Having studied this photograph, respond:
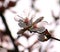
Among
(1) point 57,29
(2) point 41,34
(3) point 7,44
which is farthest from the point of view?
Answer: (1) point 57,29

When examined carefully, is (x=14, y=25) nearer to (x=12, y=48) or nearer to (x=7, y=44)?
(x=7, y=44)

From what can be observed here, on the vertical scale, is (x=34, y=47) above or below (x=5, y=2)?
below

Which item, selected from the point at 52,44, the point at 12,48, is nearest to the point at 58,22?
the point at 52,44

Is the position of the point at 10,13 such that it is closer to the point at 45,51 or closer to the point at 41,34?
the point at 45,51

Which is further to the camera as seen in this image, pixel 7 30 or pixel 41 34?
pixel 7 30

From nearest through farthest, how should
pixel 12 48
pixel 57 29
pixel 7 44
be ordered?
pixel 12 48 < pixel 7 44 < pixel 57 29

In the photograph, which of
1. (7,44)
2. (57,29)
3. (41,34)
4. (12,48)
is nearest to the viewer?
(41,34)

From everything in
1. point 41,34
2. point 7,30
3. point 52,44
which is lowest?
point 52,44

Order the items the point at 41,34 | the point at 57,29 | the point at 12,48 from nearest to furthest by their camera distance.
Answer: the point at 41,34
the point at 12,48
the point at 57,29

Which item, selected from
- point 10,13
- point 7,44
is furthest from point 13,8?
point 7,44
